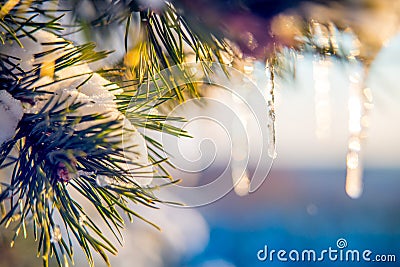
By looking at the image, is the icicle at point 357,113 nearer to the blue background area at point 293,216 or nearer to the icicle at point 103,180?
the icicle at point 103,180

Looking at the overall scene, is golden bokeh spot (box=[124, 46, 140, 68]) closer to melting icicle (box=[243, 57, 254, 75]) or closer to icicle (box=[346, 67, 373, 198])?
melting icicle (box=[243, 57, 254, 75])

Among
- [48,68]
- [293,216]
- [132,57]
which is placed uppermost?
[293,216]

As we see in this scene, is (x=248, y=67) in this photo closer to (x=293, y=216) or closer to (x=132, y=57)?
(x=132, y=57)

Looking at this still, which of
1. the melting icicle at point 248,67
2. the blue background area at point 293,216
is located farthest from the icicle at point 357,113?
the blue background area at point 293,216

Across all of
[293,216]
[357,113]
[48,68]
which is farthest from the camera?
[293,216]

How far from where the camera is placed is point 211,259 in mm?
2988

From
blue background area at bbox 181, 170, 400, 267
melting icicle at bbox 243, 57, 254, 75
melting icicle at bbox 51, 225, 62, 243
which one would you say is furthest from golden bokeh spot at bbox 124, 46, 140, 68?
blue background area at bbox 181, 170, 400, 267

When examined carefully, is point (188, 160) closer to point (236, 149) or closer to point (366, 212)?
point (236, 149)

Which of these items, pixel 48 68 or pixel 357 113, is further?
pixel 357 113

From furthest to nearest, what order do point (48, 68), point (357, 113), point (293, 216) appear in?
point (293, 216), point (357, 113), point (48, 68)

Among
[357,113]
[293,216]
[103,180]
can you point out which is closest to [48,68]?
[103,180]

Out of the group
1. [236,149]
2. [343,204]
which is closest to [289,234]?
[343,204]

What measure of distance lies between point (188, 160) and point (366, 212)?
17.0 feet

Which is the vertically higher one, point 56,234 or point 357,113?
point 357,113
